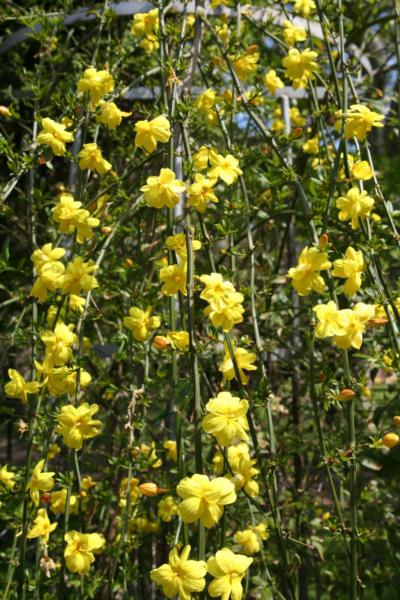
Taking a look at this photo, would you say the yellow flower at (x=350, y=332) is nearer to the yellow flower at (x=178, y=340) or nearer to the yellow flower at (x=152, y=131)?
the yellow flower at (x=178, y=340)

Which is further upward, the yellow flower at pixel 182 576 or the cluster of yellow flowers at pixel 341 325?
the cluster of yellow flowers at pixel 341 325

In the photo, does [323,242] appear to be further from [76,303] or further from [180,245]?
[76,303]

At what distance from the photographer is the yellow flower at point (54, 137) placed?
1396 millimetres

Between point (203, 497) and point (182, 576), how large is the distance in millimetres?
113

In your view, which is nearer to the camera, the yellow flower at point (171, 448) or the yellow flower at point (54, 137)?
the yellow flower at point (54, 137)

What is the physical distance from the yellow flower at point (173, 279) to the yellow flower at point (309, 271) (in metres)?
0.20

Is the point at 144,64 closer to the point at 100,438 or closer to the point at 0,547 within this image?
the point at 100,438

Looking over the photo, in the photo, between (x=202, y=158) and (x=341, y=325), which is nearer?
(x=341, y=325)

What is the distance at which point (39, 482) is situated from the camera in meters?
1.25

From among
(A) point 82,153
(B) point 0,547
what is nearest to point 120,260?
(A) point 82,153

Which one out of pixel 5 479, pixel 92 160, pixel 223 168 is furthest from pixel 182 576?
pixel 92 160

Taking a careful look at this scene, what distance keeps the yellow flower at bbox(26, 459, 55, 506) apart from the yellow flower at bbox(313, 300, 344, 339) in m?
0.56

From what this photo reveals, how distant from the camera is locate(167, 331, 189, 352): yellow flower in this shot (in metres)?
1.19

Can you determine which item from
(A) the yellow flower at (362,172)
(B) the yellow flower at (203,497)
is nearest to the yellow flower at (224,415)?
(B) the yellow flower at (203,497)
